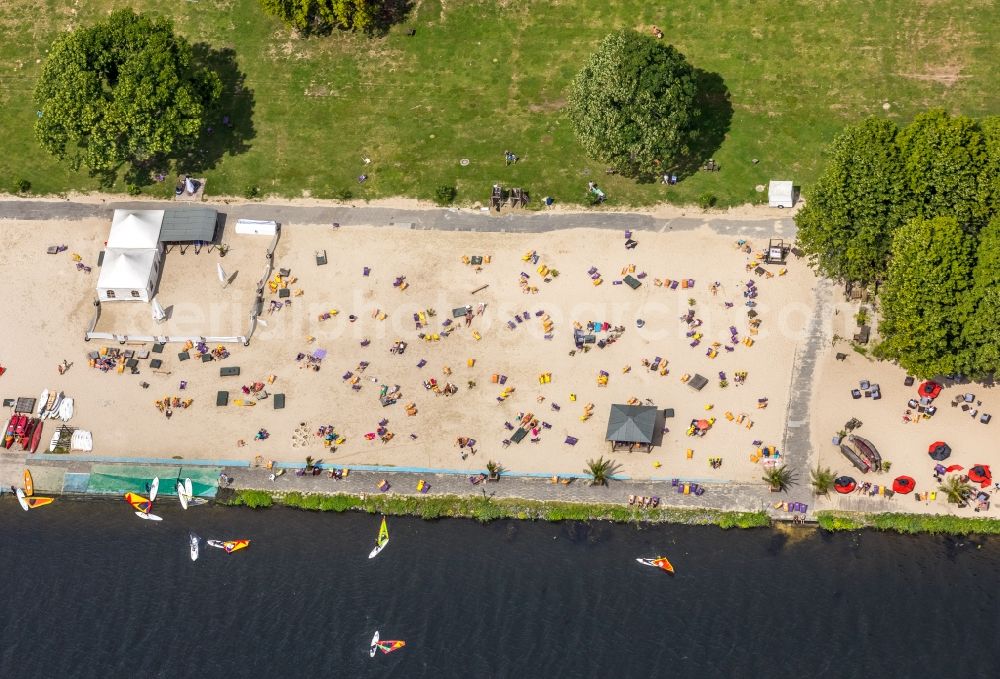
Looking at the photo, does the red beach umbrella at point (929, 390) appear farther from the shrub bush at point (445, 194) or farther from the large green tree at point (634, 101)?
the shrub bush at point (445, 194)

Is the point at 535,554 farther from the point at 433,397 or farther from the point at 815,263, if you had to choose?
the point at 815,263

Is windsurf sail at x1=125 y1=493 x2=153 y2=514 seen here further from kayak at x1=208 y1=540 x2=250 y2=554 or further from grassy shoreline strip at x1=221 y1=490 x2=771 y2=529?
grassy shoreline strip at x1=221 y1=490 x2=771 y2=529

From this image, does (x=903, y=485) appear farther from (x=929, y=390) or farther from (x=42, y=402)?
(x=42, y=402)

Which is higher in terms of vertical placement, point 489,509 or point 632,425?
point 632,425

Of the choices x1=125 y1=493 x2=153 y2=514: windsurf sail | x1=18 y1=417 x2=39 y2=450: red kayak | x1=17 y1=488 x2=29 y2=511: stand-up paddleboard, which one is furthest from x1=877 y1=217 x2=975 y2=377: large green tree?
x1=17 y1=488 x2=29 y2=511: stand-up paddleboard

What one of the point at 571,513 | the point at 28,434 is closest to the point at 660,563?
the point at 571,513

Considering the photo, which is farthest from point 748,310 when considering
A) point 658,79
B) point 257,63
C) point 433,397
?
point 257,63
